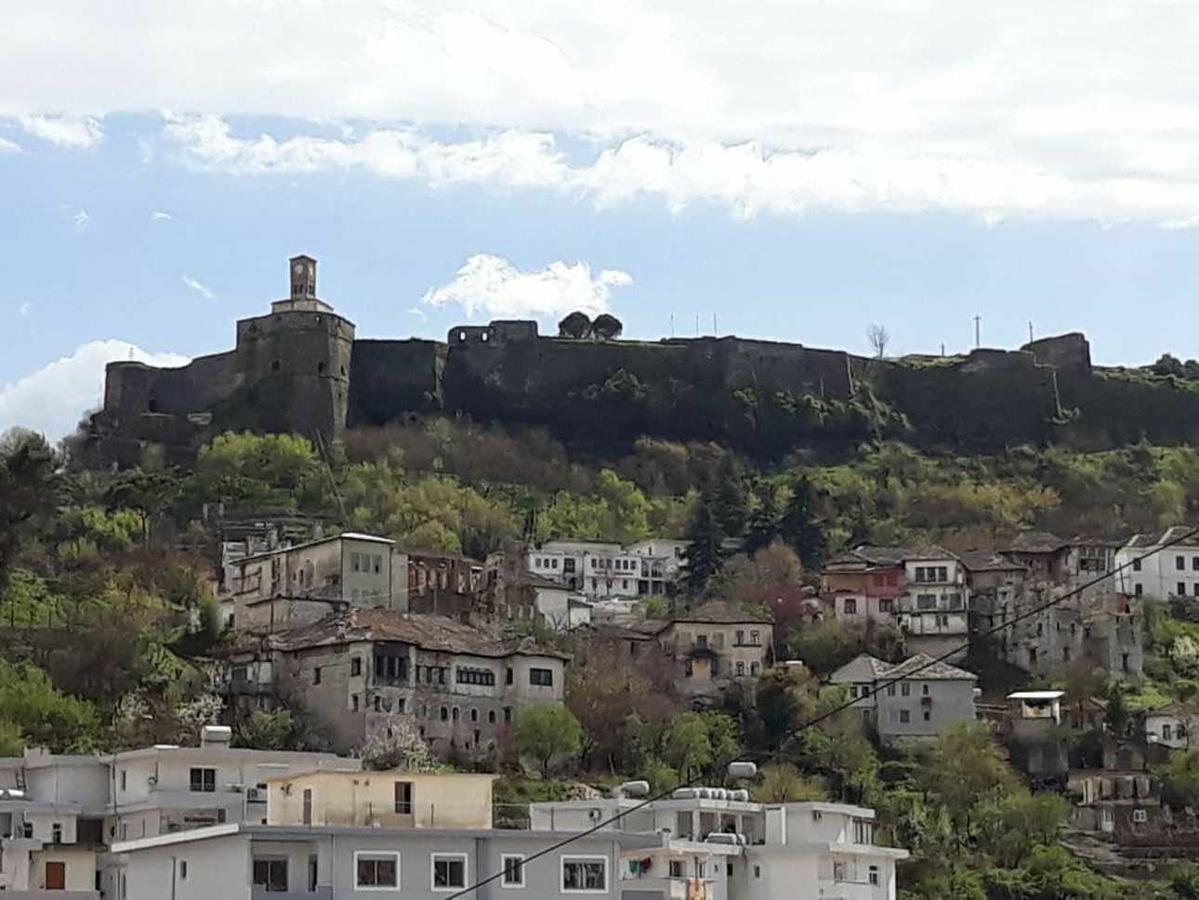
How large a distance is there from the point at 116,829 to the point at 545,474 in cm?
5801

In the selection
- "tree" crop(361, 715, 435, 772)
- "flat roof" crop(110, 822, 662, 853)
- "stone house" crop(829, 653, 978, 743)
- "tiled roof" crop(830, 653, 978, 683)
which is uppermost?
"tiled roof" crop(830, 653, 978, 683)

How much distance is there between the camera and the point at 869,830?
61.6 metres

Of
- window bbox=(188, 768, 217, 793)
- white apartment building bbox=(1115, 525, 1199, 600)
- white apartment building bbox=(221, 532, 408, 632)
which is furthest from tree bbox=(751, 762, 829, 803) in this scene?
white apartment building bbox=(1115, 525, 1199, 600)

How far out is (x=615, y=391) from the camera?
115 m

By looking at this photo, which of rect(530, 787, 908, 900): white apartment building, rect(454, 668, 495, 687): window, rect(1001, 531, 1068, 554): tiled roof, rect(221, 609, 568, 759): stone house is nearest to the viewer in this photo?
rect(530, 787, 908, 900): white apartment building

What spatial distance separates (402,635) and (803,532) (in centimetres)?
2754

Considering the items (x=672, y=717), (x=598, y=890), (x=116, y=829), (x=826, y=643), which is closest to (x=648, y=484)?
(x=826, y=643)

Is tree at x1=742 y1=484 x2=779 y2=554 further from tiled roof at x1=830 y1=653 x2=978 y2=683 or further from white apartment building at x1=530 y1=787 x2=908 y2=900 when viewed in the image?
white apartment building at x1=530 y1=787 x2=908 y2=900

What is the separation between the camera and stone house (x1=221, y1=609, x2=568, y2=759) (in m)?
75.0

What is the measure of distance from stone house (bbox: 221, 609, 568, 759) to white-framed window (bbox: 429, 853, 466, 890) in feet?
109

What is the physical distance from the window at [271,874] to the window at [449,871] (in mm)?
2115

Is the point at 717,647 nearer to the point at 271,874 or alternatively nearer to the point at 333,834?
the point at 333,834

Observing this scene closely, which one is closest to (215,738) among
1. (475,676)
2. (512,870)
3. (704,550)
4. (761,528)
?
(512,870)

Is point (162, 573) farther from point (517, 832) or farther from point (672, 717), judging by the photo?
point (517, 832)
